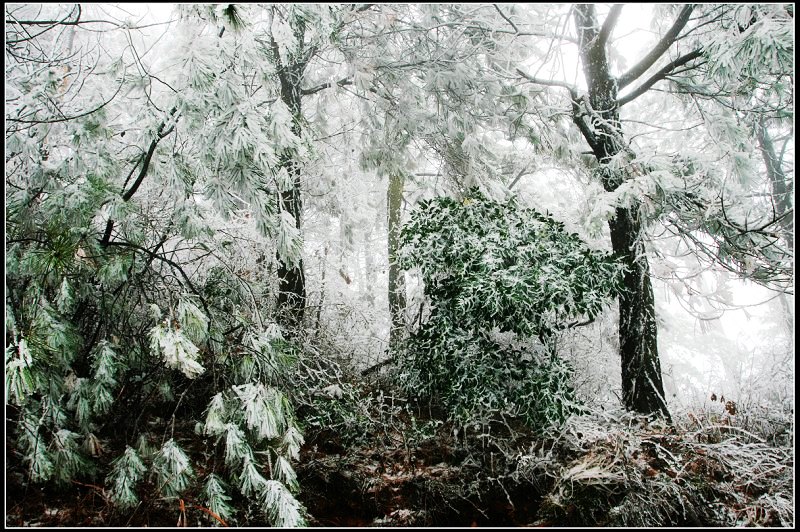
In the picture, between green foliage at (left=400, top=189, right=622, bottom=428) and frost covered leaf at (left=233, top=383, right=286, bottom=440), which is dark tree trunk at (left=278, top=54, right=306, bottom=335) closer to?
green foliage at (left=400, top=189, right=622, bottom=428)

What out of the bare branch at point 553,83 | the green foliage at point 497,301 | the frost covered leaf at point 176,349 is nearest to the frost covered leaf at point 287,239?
the frost covered leaf at point 176,349

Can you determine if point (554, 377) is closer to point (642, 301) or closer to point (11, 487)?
point (642, 301)

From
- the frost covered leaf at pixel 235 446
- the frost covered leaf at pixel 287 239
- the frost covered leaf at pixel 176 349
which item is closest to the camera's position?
the frost covered leaf at pixel 176 349

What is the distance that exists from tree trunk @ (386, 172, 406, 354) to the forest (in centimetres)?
17

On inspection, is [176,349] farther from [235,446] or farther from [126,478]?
[126,478]

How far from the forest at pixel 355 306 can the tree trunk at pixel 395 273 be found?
17cm

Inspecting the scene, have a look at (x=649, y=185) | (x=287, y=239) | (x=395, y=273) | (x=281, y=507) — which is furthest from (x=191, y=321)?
(x=395, y=273)

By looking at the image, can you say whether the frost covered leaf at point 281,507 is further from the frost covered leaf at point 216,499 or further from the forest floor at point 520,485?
the forest floor at point 520,485

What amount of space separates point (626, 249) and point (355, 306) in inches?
135

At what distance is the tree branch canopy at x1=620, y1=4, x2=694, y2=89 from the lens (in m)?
4.42

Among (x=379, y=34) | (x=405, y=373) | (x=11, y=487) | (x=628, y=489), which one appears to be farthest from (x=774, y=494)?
(x=11, y=487)

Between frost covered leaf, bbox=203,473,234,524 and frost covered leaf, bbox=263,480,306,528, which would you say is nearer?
frost covered leaf, bbox=263,480,306,528

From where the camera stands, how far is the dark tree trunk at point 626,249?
15.5 feet

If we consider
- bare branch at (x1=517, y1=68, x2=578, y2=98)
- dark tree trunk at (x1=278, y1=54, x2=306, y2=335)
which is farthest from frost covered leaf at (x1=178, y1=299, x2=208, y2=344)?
bare branch at (x1=517, y1=68, x2=578, y2=98)
